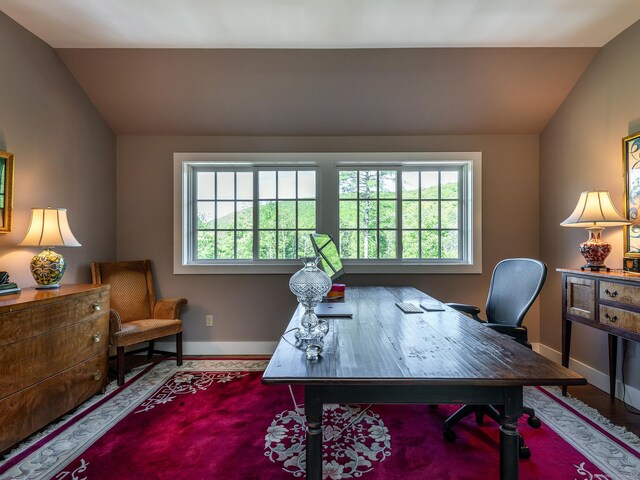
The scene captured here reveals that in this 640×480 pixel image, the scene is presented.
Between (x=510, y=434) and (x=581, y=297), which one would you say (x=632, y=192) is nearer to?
(x=581, y=297)

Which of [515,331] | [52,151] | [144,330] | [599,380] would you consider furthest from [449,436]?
[52,151]

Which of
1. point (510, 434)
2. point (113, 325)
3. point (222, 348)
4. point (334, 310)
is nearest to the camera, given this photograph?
point (510, 434)

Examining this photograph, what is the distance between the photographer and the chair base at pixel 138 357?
2.47m

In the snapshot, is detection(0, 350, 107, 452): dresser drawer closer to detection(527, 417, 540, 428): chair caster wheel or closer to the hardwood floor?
detection(527, 417, 540, 428): chair caster wheel

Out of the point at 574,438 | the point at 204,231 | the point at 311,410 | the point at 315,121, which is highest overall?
the point at 315,121

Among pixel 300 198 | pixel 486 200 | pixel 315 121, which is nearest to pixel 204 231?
pixel 300 198

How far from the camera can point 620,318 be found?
1.91 m

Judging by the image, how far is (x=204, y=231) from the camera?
334cm

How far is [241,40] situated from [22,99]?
5.62ft

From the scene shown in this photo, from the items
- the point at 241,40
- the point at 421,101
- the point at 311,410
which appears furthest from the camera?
the point at 421,101

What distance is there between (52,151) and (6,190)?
563 mm

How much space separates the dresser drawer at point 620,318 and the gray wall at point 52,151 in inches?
163

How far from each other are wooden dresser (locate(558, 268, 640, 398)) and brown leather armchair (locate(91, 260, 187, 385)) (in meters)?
3.29

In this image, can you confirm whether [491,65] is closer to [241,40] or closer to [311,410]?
[241,40]
